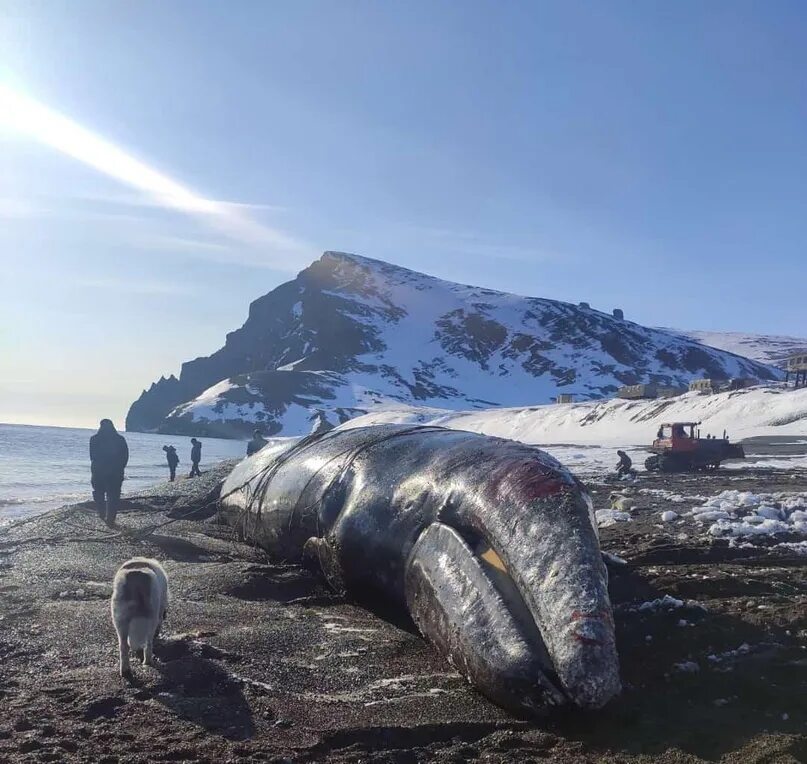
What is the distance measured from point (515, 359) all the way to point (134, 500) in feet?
545

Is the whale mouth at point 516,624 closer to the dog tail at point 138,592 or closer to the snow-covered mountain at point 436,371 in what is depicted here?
the dog tail at point 138,592

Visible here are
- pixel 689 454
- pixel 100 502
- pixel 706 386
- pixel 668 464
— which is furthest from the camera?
pixel 706 386

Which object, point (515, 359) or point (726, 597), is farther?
point (515, 359)

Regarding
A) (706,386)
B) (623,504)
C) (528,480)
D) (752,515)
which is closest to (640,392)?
(706,386)

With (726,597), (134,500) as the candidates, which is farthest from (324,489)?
(134,500)

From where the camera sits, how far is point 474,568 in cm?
Answer: 535

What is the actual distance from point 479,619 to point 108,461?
10.7 metres

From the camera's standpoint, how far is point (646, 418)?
53.6m

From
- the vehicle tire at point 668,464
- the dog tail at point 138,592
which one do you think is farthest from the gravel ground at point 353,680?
the vehicle tire at point 668,464

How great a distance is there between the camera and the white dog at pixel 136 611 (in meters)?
5.10

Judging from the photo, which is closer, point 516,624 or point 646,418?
point 516,624

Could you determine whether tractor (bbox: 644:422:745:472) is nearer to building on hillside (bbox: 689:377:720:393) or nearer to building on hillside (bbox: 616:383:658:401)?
building on hillside (bbox: 689:377:720:393)

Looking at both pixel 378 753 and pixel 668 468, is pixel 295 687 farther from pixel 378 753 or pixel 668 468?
pixel 668 468

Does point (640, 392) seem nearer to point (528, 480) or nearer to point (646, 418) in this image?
point (646, 418)
